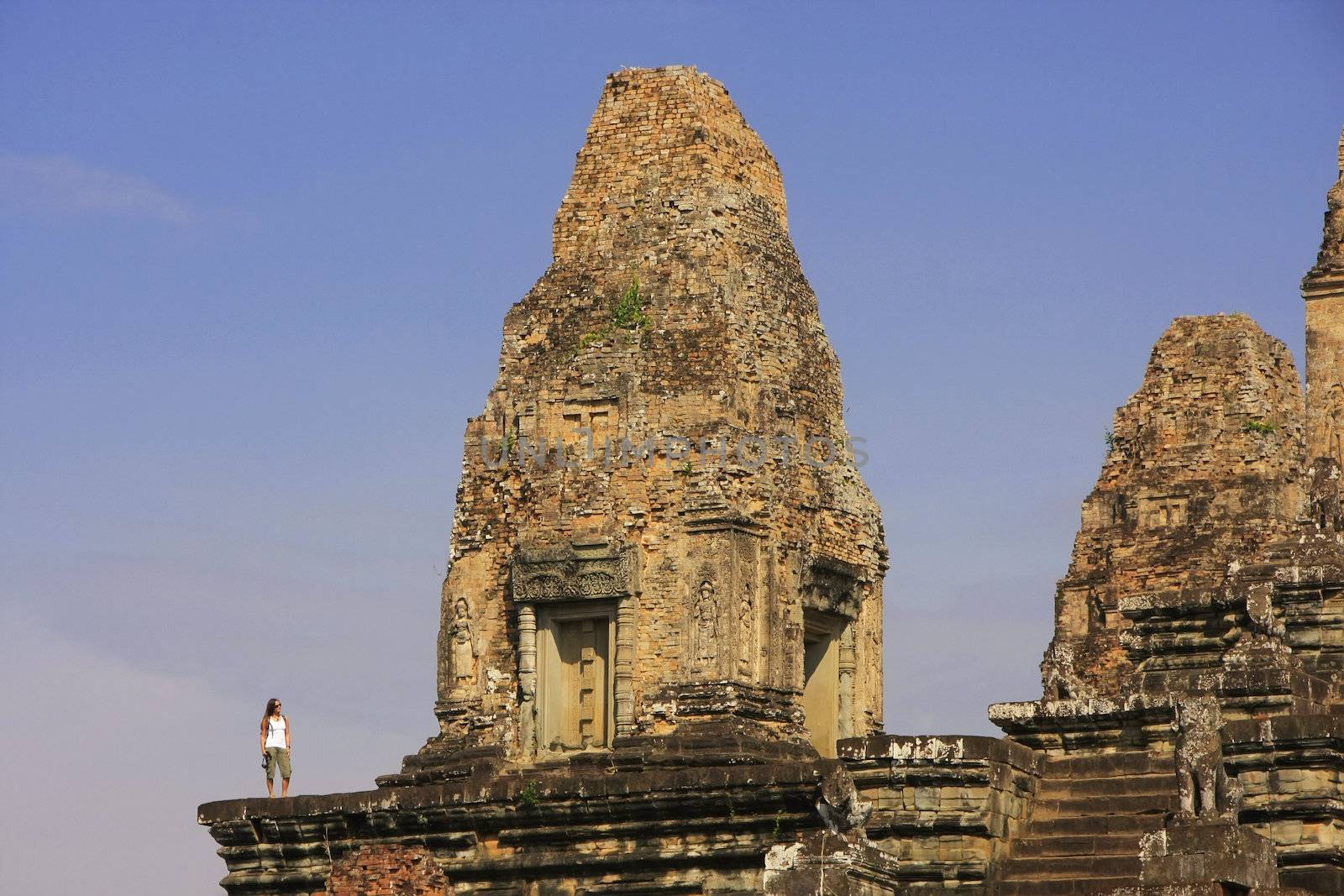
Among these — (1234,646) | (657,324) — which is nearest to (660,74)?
(657,324)

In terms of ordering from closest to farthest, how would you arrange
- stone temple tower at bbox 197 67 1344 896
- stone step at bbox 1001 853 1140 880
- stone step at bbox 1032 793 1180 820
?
stone step at bbox 1001 853 1140 880 → stone step at bbox 1032 793 1180 820 → stone temple tower at bbox 197 67 1344 896

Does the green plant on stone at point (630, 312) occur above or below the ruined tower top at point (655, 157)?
below

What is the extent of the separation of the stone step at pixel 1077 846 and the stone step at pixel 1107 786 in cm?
60

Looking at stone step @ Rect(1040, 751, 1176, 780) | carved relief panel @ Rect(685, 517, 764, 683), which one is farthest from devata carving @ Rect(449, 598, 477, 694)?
stone step @ Rect(1040, 751, 1176, 780)

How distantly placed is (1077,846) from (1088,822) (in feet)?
1.13

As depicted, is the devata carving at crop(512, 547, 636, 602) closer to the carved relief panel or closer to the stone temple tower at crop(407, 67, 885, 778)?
the stone temple tower at crop(407, 67, 885, 778)

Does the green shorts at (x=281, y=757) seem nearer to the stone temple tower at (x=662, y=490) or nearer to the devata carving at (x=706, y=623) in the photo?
the stone temple tower at (x=662, y=490)

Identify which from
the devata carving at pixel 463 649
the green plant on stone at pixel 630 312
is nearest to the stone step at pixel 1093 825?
the devata carving at pixel 463 649

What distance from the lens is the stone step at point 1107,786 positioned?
27672 mm

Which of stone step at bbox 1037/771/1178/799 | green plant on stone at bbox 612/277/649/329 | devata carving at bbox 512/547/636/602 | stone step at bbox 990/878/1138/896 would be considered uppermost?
green plant on stone at bbox 612/277/649/329

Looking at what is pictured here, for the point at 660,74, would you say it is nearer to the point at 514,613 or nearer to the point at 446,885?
the point at 514,613

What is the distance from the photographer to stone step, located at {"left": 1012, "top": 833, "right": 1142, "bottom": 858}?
2686cm

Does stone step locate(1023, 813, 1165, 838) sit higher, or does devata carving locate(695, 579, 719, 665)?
devata carving locate(695, 579, 719, 665)

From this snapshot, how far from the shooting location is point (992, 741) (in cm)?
2766
